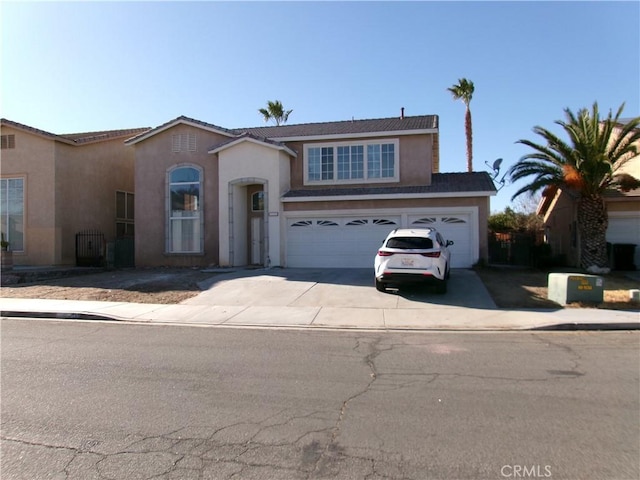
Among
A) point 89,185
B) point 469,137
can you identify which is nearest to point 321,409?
point 89,185

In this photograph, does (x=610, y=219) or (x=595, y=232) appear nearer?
(x=595, y=232)

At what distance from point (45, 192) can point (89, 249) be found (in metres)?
3.18

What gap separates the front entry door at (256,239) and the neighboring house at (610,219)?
12504 mm

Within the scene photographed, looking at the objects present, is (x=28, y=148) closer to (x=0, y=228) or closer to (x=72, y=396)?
(x=0, y=228)

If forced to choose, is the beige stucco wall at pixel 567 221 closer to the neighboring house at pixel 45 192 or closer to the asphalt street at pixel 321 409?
the asphalt street at pixel 321 409

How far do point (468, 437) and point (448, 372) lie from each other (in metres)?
2.01

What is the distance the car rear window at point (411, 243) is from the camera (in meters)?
11.8

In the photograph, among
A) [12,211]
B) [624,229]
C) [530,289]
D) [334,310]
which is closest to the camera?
[334,310]

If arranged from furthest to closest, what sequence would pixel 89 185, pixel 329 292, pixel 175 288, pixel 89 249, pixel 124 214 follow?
1. pixel 124 214
2. pixel 89 185
3. pixel 89 249
4. pixel 175 288
5. pixel 329 292

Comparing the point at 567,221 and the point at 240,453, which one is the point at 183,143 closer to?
the point at 240,453

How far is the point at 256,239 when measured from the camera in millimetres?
20438

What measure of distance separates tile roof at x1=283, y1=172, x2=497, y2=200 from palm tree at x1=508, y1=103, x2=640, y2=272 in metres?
1.58

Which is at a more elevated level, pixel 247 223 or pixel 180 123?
pixel 180 123

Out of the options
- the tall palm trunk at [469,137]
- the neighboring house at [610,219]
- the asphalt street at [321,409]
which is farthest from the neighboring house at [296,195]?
the tall palm trunk at [469,137]
